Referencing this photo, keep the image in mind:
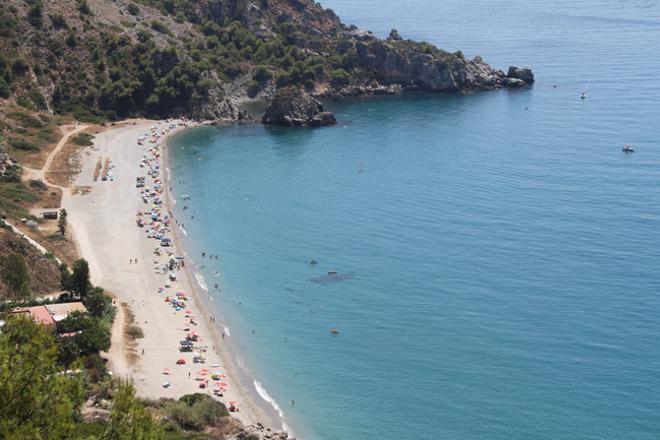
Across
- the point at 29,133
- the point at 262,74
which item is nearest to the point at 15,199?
the point at 29,133

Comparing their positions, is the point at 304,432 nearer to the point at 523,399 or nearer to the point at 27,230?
the point at 523,399

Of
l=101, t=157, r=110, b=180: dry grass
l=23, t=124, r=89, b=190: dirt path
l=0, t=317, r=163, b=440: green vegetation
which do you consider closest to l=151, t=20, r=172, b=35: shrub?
l=23, t=124, r=89, b=190: dirt path

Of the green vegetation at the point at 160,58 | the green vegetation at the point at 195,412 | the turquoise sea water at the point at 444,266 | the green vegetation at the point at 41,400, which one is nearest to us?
the green vegetation at the point at 41,400

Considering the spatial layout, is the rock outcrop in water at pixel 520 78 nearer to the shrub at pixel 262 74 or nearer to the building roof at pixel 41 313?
the shrub at pixel 262 74

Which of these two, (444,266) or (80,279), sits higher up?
(80,279)

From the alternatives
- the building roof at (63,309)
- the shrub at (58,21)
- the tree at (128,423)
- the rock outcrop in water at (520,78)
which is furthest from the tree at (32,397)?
the rock outcrop in water at (520,78)

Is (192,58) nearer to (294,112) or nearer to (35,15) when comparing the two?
(294,112)

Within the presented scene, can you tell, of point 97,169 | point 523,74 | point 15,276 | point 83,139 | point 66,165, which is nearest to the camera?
point 15,276
